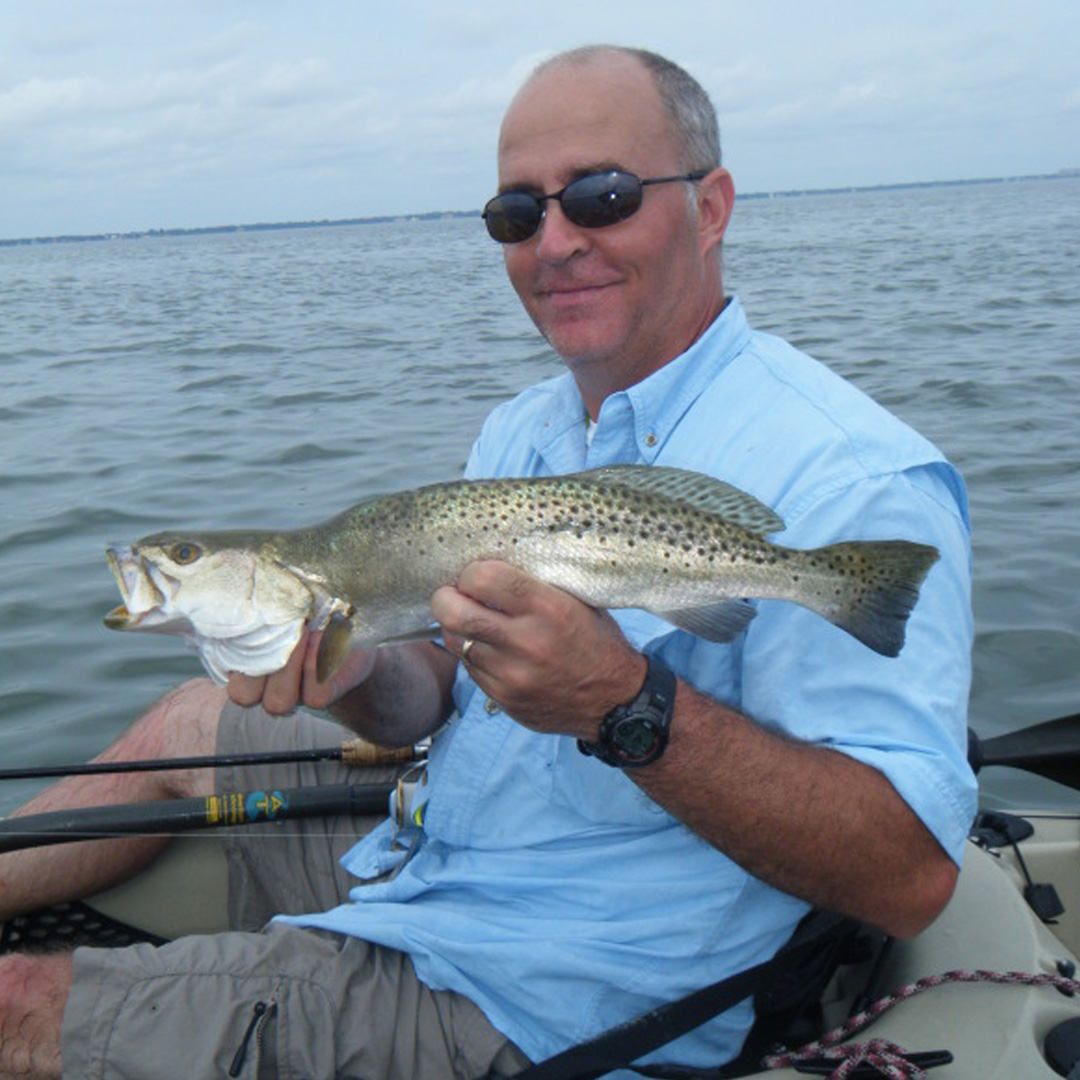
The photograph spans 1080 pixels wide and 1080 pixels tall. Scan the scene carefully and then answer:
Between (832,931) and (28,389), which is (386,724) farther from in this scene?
(28,389)

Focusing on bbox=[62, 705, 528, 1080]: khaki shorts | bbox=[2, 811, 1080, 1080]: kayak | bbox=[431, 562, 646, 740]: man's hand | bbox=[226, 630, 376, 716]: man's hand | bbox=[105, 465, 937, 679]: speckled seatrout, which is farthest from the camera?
bbox=[226, 630, 376, 716]: man's hand

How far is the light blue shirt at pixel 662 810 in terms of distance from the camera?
2514 mm

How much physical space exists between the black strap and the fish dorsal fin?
1.01 meters

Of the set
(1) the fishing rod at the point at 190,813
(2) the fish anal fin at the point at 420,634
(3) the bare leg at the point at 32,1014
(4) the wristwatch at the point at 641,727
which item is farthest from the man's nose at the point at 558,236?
(3) the bare leg at the point at 32,1014

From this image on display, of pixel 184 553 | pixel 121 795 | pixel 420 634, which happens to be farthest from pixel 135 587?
pixel 121 795

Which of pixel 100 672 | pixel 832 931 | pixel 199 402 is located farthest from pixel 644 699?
pixel 199 402

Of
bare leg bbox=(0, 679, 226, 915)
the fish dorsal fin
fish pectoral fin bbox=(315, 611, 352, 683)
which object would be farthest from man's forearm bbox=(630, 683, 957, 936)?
bare leg bbox=(0, 679, 226, 915)

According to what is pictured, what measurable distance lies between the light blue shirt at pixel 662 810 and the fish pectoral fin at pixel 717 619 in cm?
8

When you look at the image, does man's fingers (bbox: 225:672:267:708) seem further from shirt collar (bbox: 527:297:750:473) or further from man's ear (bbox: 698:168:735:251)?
man's ear (bbox: 698:168:735:251)

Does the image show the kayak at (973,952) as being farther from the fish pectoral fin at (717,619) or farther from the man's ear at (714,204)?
the man's ear at (714,204)

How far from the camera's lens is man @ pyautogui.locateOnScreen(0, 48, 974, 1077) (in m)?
2.42

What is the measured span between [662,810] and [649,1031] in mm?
481

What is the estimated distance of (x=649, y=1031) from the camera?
2615mm

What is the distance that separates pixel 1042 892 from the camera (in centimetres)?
349
